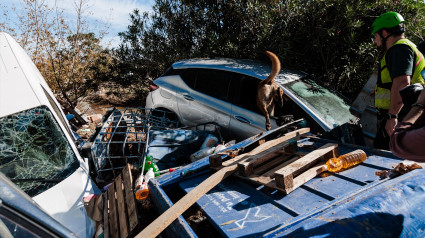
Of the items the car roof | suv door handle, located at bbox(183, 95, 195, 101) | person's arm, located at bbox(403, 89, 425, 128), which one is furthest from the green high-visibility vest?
suv door handle, located at bbox(183, 95, 195, 101)

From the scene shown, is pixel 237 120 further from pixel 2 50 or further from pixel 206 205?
pixel 2 50

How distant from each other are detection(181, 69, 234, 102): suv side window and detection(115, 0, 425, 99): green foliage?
1.48m

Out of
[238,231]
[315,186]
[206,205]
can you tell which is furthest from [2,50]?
[315,186]

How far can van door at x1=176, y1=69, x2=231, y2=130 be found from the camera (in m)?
3.93

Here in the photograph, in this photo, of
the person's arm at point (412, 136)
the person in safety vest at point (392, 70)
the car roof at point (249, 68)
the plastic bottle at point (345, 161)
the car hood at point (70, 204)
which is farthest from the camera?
the car roof at point (249, 68)

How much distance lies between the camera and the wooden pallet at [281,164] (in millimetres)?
1764

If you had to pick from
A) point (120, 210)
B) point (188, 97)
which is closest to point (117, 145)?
point (188, 97)

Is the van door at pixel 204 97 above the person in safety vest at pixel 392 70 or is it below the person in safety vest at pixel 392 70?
below

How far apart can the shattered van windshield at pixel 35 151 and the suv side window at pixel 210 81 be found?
236 cm

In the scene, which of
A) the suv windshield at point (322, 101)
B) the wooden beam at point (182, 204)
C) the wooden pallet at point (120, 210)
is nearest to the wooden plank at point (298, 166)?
the wooden beam at point (182, 204)

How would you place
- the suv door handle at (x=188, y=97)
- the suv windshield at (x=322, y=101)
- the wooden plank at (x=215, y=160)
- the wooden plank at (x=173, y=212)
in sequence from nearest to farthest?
the wooden plank at (x=173, y=212), the wooden plank at (x=215, y=160), the suv windshield at (x=322, y=101), the suv door handle at (x=188, y=97)

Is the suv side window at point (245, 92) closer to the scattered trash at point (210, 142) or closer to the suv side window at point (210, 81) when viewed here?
the suv side window at point (210, 81)

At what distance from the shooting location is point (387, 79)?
2.37 metres

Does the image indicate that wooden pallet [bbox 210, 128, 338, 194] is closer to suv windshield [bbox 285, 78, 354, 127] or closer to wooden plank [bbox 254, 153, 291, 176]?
wooden plank [bbox 254, 153, 291, 176]
